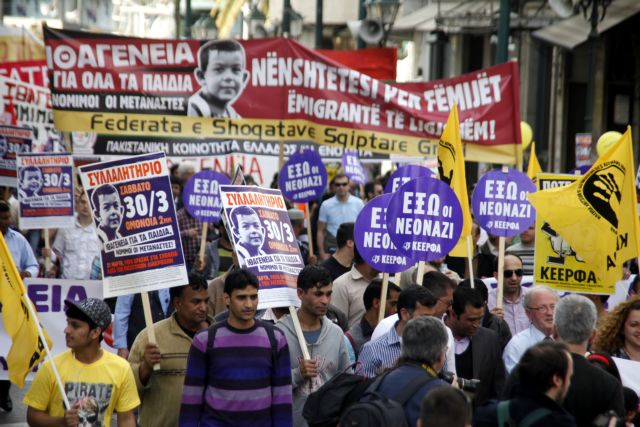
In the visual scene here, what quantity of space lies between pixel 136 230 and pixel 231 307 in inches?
47.2

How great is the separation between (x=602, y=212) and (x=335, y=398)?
3.56 m

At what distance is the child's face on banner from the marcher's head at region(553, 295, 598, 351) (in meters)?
6.84

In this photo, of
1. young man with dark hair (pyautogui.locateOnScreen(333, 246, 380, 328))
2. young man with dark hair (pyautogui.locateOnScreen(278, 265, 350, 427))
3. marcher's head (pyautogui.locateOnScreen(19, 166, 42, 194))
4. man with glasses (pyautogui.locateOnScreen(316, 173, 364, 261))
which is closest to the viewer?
young man with dark hair (pyautogui.locateOnScreen(278, 265, 350, 427))

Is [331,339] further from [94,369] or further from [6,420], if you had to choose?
[6,420]

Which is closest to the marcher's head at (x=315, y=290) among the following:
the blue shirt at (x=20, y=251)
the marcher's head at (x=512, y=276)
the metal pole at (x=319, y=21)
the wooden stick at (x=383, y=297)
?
the wooden stick at (x=383, y=297)

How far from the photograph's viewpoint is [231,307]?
6.88 metres

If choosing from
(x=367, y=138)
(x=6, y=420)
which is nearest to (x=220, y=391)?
(x=6, y=420)

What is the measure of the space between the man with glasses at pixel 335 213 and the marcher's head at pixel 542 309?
7.39 metres

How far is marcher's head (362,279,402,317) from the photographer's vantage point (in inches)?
343

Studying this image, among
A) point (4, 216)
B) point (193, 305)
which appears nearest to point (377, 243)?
point (193, 305)

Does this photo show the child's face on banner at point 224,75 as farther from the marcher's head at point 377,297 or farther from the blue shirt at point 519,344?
the blue shirt at point 519,344

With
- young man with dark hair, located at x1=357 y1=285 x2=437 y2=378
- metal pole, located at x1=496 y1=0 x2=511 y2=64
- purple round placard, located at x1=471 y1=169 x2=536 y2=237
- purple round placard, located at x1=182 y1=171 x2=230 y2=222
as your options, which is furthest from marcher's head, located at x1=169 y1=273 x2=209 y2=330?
metal pole, located at x1=496 y1=0 x2=511 y2=64

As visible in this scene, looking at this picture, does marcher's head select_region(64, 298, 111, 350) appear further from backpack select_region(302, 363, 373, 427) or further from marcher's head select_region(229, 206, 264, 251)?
marcher's head select_region(229, 206, 264, 251)

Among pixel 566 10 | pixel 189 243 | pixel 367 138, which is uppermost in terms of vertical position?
pixel 566 10
